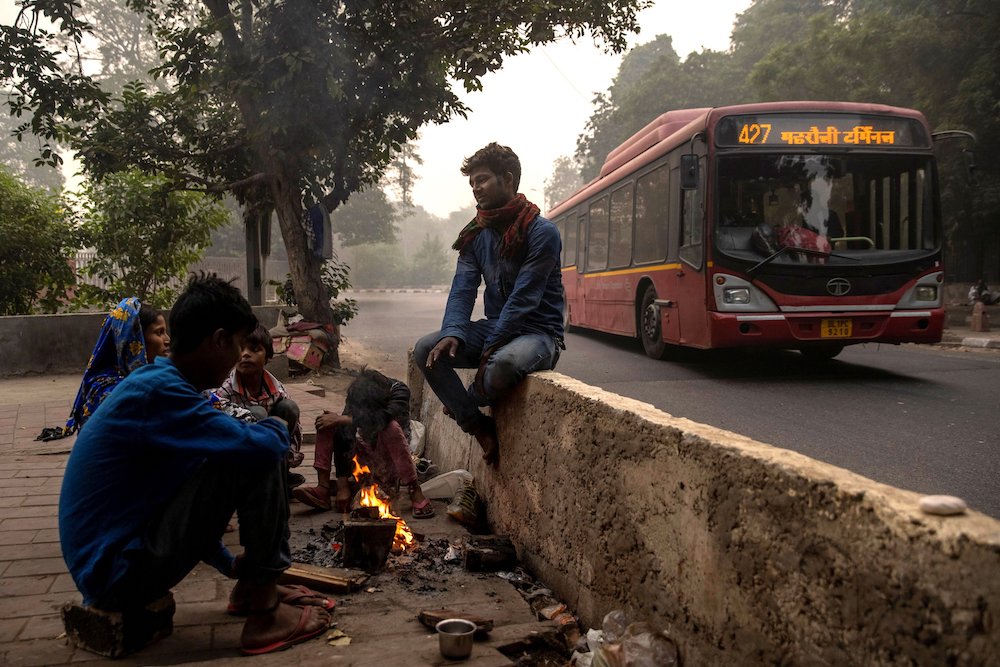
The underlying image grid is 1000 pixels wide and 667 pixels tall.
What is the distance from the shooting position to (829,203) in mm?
7605

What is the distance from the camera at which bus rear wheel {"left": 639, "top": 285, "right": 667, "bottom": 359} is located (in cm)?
949

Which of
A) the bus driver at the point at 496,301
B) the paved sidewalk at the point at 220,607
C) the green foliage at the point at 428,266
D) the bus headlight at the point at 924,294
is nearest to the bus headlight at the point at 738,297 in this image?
the bus headlight at the point at 924,294

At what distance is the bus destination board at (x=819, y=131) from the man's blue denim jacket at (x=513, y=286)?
15.2 ft

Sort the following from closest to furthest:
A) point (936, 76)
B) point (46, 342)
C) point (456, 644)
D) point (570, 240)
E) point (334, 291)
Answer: point (456, 644) < point (46, 342) < point (334, 291) < point (570, 240) < point (936, 76)

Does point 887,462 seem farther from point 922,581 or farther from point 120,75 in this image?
point 120,75

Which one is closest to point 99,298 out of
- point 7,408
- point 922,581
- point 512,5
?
point 7,408

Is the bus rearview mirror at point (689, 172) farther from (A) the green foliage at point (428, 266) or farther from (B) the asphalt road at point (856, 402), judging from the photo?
Result: (A) the green foliage at point (428, 266)

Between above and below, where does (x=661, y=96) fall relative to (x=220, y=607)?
above

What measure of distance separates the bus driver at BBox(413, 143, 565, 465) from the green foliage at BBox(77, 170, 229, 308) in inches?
345

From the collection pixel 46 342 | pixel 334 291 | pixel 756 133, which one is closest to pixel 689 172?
pixel 756 133

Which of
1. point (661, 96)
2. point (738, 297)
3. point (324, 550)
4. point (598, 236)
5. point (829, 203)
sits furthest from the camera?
point (661, 96)

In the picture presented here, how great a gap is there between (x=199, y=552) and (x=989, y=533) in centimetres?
223

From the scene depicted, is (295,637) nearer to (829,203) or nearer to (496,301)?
(496,301)

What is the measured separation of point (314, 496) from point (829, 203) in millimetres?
6010
